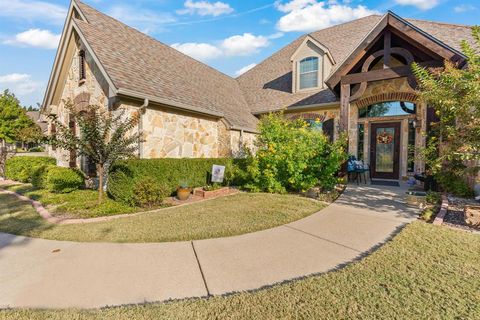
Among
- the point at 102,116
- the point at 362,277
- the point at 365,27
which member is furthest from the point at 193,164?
the point at 365,27

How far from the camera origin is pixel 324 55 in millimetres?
12969

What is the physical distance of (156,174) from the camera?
7605mm

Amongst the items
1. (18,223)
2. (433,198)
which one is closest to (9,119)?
(18,223)

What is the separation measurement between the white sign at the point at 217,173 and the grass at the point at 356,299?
20.6 ft

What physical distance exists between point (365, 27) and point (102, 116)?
15762mm

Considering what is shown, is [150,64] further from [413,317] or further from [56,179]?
[413,317]

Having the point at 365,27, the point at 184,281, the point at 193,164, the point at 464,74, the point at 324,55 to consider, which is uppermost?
the point at 365,27

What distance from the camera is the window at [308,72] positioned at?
44.2 feet

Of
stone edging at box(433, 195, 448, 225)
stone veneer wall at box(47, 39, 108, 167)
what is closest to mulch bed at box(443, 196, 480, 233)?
stone edging at box(433, 195, 448, 225)

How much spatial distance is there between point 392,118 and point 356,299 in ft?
34.7

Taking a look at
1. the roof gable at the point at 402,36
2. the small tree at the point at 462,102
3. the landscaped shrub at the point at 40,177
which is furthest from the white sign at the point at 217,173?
the landscaped shrub at the point at 40,177

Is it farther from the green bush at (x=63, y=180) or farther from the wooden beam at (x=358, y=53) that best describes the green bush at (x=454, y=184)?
the green bush at (x=63, y=180)

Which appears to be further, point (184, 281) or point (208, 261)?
point (208, 261)

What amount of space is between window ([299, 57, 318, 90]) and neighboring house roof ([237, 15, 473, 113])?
598 millimetres
